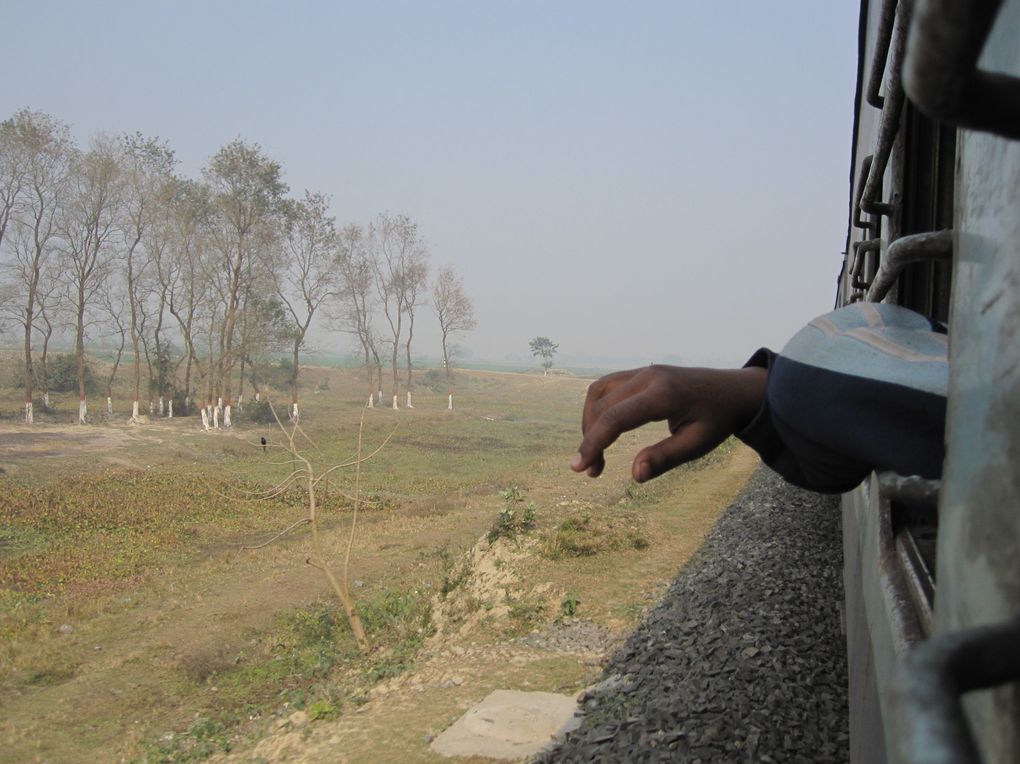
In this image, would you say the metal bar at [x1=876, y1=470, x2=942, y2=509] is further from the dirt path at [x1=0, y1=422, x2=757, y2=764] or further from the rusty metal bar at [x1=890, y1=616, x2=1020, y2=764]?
the dirt path at [x1=0, y1=422, x2=757, y2=764]

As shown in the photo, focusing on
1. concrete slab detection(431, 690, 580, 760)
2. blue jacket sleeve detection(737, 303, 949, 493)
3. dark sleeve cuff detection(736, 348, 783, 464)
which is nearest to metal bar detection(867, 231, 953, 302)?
blue jacket sleeve detection(737, 303, 949, 493)

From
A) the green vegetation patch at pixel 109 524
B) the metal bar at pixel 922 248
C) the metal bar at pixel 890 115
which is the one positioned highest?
the metal bar at pixel 890 115

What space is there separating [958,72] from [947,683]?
325 millimetres

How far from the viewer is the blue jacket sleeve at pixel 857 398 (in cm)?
102

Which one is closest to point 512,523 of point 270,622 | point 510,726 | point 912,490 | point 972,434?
point 270,622

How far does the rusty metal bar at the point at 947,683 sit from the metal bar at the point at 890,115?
51.9 inches

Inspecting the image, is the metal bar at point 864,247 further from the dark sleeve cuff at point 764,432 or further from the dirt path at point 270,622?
the dirt path at point 270,622

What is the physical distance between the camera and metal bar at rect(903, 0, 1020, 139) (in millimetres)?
416

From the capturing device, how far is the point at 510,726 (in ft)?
19.1

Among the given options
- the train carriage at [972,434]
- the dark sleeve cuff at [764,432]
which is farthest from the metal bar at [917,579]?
the dark sleeve cuff at [764,432]

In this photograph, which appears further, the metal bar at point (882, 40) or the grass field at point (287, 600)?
the grass field at point (287, 600)

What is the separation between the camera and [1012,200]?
2.02 feet

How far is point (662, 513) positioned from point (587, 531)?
3.36 m

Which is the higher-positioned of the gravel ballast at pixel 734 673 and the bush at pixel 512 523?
the gravel ballast at pixel 734 673
